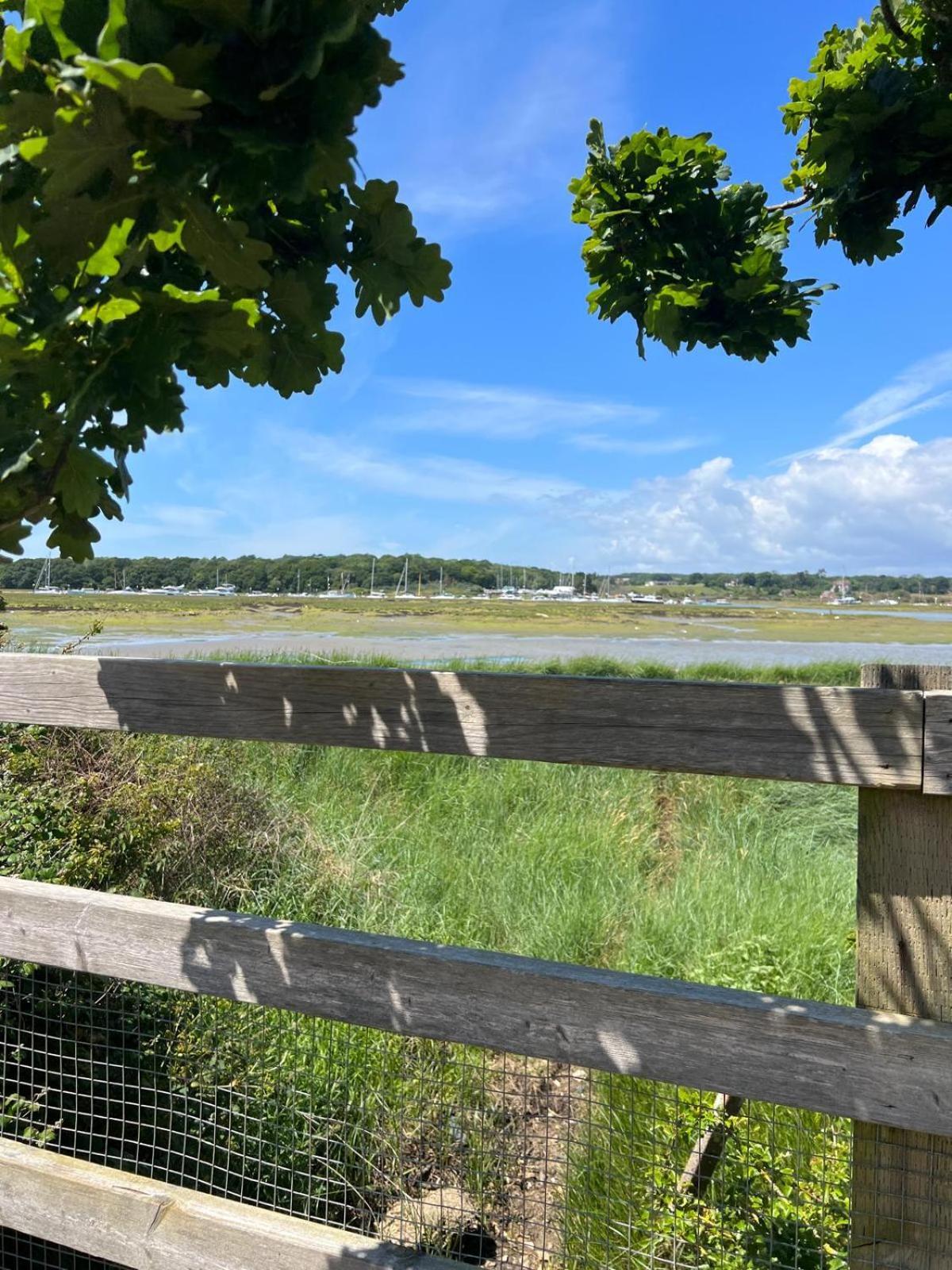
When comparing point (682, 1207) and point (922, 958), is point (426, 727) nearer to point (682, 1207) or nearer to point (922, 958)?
point (922, 958)

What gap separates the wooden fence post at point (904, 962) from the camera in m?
1.35

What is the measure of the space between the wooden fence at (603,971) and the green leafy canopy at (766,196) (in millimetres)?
678

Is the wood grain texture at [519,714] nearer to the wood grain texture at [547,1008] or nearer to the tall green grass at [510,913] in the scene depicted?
the wood grain texture at [547,1008]

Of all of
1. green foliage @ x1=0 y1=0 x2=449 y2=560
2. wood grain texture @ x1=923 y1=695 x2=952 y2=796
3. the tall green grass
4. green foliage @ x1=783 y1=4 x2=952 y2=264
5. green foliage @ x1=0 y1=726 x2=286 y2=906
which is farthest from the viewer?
green foliage @ x1=0 y1=726 x2=286 y2=906

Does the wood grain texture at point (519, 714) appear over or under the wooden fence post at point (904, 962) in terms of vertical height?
over

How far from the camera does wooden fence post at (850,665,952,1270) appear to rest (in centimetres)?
135

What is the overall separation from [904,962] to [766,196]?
4.16 feet

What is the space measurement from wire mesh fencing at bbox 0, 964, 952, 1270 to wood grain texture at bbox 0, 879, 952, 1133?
751 millimetres

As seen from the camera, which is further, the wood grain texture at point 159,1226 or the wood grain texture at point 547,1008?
the wood grain texture at point 159,1226

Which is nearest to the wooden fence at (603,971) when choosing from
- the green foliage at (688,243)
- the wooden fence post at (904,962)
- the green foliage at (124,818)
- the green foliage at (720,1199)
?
the wooden fence post at (904,962)

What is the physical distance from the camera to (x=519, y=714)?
149 centimetres

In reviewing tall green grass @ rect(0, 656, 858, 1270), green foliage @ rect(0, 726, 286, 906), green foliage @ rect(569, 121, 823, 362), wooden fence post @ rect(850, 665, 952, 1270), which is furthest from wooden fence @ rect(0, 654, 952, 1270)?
green foliage @ rect(0, 726, 286, 906)

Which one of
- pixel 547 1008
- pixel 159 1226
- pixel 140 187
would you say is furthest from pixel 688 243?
pixel 159 1226

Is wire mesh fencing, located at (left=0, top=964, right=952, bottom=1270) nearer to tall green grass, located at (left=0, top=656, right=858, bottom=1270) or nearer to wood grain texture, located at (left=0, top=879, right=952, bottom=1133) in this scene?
tall green grass, located at (left=0, top=656, right=858, bottom=1270)
